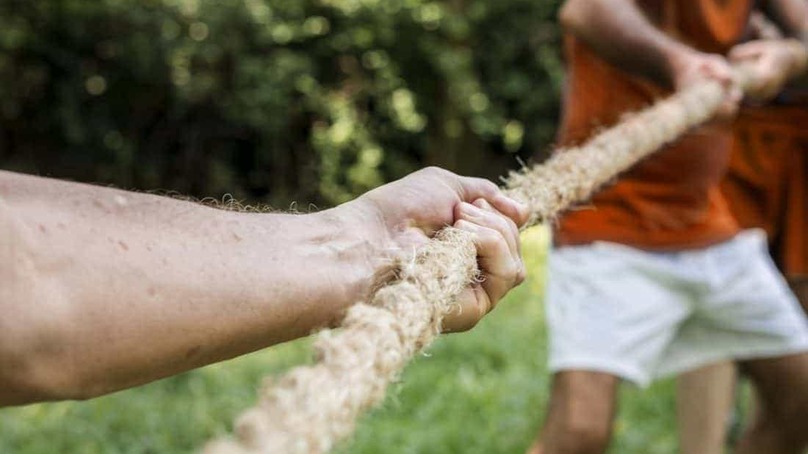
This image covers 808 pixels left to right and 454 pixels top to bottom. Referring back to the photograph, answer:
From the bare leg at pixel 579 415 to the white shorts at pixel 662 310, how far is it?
4 cm

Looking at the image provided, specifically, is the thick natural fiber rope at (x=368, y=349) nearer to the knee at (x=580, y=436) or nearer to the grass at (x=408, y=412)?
the knee at (x=580, y=436)

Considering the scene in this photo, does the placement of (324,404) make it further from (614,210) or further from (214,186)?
(214,186)

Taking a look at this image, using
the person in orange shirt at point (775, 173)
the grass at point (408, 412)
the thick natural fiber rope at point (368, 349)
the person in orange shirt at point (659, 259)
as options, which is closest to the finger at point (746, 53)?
the person in orange shirt at point (659, 259)

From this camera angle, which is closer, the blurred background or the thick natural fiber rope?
the thick natural fiber rope

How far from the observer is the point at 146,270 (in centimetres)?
92

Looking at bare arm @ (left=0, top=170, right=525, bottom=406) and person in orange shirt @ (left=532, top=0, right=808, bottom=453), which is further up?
bare arm @ (left=0, top=170, right=525, bottom=406)

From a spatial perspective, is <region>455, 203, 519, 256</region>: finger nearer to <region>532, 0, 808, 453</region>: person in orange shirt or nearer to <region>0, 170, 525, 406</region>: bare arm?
<region>0, 170, 525, 406</region>: bare arm

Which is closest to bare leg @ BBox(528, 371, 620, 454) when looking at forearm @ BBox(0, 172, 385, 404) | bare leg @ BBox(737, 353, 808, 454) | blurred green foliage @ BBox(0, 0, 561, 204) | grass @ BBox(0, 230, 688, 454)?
bare leg @ BBox(737, 353, 808, 454)

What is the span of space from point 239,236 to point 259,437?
34cm

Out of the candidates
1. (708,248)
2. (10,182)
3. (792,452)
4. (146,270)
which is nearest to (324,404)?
(146,270)

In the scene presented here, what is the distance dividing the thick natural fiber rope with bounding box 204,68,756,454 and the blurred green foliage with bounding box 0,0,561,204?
17.5ft

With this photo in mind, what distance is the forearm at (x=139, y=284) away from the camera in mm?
840

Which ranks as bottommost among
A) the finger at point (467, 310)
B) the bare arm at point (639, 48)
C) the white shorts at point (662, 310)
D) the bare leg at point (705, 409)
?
the bare leg at point (705, 409)

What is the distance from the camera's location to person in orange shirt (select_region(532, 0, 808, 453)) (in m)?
2.26
